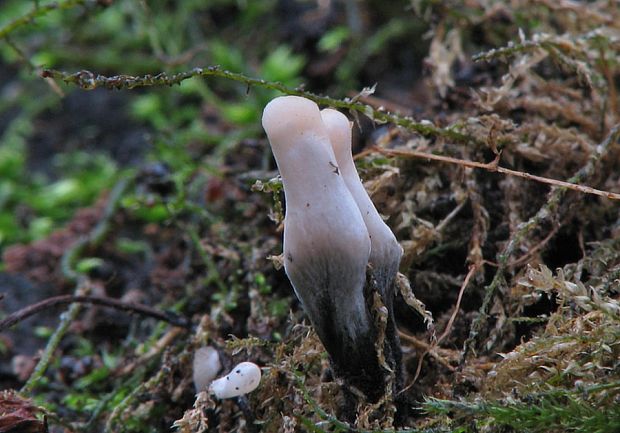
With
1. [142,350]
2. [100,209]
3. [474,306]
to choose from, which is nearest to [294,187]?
[474,306]

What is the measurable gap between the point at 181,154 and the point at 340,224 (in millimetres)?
1429

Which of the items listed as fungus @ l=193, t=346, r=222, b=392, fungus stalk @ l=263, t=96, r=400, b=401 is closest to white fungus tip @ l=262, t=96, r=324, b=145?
fungus stalk @ l=263, t=96, r=400, b=401

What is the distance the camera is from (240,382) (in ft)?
3.92

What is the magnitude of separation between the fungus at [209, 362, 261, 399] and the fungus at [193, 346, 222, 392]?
145mm

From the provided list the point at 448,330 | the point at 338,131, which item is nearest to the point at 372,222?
the point at 338,131

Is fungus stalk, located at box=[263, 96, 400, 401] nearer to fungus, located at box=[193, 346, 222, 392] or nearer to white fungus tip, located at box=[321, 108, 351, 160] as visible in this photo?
white fungus tip, located at box=[321, 108, 351, 160]

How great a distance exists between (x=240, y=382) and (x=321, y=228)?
1.29ft

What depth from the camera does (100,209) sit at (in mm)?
2576

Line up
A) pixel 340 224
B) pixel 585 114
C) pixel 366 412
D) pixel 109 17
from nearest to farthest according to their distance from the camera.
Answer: pixel 340 224 → pixel 366 412 → pixel 585 114 → pixel 109 17

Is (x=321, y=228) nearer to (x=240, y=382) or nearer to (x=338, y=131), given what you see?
(x=338, y=131)

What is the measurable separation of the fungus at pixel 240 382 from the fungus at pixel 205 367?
14 centimetres

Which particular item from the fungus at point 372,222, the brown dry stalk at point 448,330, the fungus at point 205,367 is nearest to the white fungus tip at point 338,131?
the fungus at point 372,222

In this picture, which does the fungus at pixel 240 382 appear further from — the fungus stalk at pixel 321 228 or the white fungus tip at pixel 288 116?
the white fungus tip at pixel 288 116

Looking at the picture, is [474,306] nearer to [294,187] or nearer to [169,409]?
[294,187]
